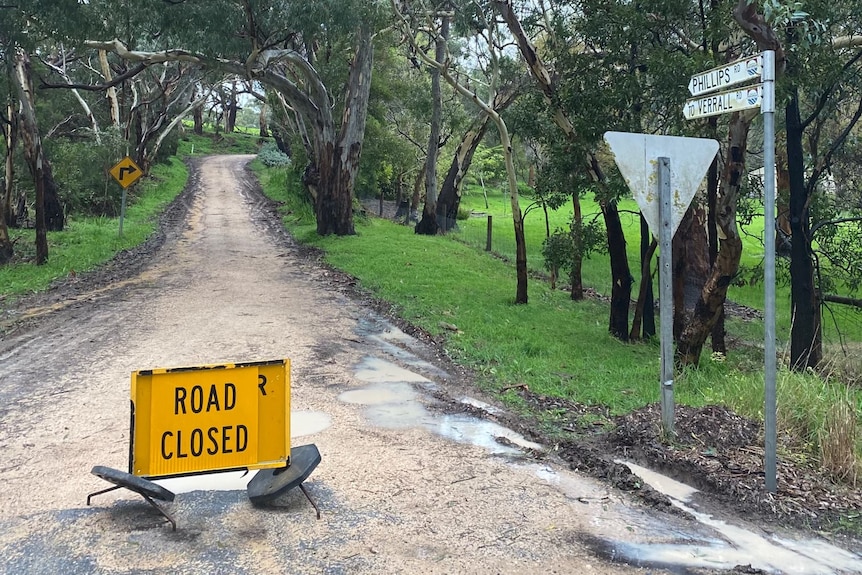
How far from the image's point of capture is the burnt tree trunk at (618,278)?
12312 millimetres

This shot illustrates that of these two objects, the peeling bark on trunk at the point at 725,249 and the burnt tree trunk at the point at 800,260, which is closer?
the peeling bark on trunk at the point at 725,249

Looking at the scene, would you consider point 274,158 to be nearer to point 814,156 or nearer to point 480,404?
point 814,156

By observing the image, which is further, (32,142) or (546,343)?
(32,142)

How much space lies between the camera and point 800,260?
10797 millimetres

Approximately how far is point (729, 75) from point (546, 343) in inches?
230

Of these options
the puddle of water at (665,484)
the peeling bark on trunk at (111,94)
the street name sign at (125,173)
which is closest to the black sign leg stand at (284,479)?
the puddle of water at (665,484)

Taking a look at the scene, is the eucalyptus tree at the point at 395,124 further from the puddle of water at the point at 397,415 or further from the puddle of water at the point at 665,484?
the puddle of water at the point at 665,484

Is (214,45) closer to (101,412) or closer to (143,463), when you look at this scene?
(101,412)

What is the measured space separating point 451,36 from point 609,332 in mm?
17577

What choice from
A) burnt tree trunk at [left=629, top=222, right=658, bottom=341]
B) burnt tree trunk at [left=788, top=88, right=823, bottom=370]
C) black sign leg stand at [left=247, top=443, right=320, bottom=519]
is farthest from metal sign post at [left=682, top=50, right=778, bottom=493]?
burnt tree trunk at [left=629, top=222, right=658, bottom=341]

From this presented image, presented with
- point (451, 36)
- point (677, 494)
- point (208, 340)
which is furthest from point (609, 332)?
point (451, 36)

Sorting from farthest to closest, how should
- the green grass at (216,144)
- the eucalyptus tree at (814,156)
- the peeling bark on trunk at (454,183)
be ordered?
the green grass at (216,144) → the peeling bark on trunk at (454,183) → the eucalyptus tree at (814,156)

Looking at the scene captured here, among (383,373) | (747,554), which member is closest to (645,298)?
(383,373)

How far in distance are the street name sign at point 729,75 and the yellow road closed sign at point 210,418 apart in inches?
146
